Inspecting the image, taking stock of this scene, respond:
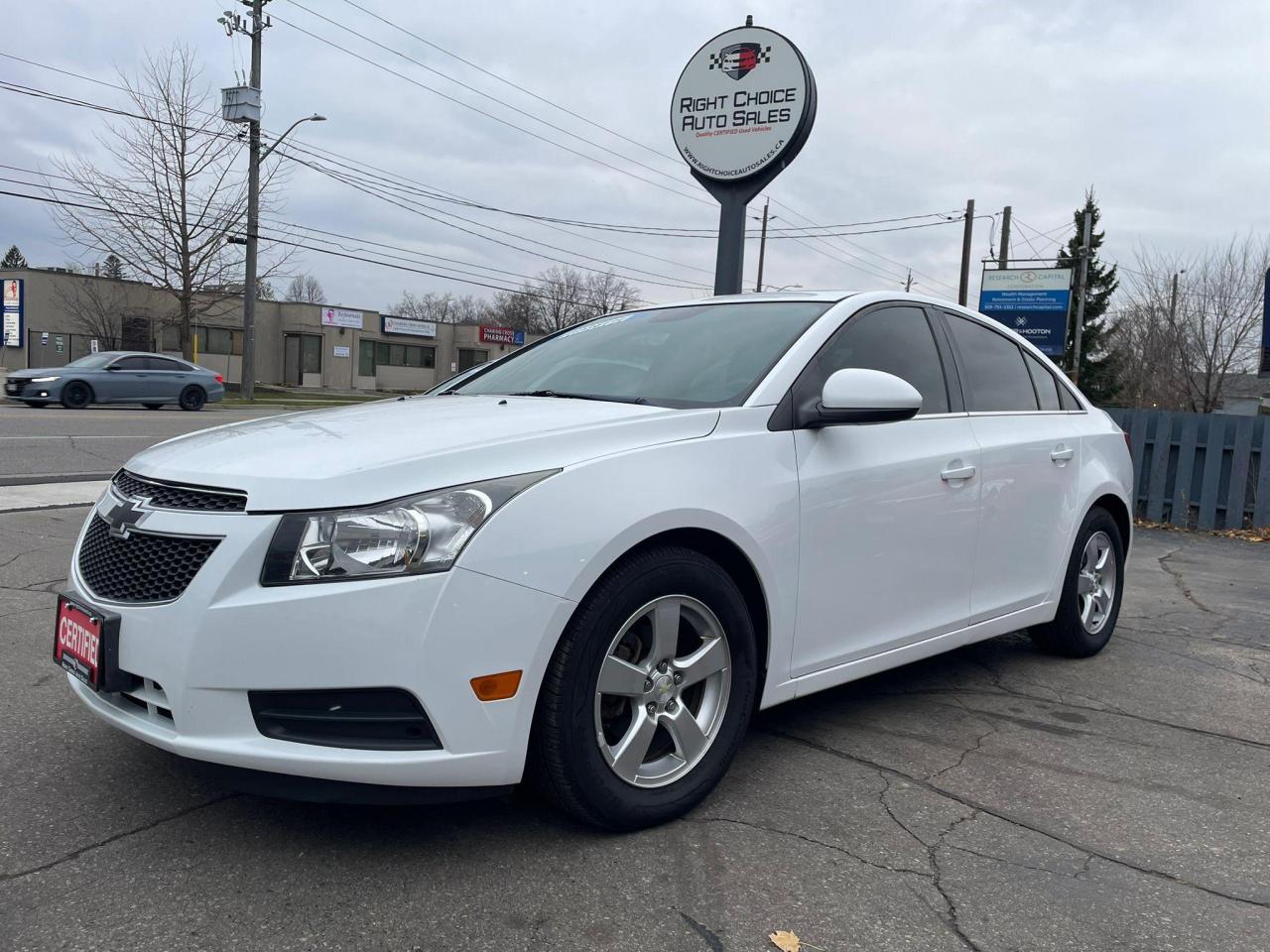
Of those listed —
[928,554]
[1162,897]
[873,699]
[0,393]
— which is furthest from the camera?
[0,393]

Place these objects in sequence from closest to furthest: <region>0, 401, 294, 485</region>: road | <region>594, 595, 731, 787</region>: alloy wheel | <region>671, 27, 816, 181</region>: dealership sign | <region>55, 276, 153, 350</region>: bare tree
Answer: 1. <region>594, 595, 731, 787</region>: alloy wheel
2. <region>671, 27, 816, 181</region>: dealership sign
3. <region>0, 401, 294, 485</region>: road
4. <region>55, 276, 153, 350</region>: bare tree

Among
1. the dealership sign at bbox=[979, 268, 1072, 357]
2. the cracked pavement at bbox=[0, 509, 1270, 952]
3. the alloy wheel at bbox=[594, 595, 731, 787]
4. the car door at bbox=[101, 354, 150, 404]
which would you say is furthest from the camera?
the dealership sign at bbox=[979, 268, 1072, 357]

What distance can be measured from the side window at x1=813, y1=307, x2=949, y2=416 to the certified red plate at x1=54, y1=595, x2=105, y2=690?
228cm

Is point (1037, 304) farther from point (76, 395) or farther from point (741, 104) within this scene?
point (76, 395)

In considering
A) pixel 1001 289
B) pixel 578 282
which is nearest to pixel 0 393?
pixel 1001 289

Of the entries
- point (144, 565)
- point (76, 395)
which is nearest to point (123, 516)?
point (144, 565)

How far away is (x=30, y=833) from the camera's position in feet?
8.89

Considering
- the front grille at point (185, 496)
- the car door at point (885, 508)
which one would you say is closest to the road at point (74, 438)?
the front grille at point (185, 496)

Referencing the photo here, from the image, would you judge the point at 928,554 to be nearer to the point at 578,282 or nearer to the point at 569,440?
the point at 569,440

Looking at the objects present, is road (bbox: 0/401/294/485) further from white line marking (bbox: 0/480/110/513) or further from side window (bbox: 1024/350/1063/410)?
side window (bbox: 1024/350/1063/410)

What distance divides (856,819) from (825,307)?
5.78ft

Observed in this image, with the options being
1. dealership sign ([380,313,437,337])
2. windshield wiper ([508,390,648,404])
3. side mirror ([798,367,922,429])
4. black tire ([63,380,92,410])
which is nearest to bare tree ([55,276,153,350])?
dealership sign ([380,313,437,337])

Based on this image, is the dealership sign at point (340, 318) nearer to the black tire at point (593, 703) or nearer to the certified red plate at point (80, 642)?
the certified red plate at point (80, 642)

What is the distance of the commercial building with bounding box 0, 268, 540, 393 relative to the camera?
1796 inches
